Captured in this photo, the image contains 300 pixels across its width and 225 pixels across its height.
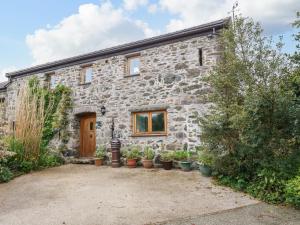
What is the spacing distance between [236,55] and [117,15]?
18.6ft

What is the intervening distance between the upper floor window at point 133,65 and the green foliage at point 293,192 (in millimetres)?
6407

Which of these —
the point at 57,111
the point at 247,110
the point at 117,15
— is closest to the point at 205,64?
the point at 247,110

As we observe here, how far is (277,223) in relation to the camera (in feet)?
11.9

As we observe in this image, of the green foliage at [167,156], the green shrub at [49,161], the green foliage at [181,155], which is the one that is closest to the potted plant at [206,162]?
the green foliage at [181,155]

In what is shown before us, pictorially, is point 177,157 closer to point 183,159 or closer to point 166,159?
point 183,159

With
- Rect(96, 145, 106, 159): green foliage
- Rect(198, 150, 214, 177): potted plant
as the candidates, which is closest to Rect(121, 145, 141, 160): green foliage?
Rect(96, 145, 106, 159): green foliage

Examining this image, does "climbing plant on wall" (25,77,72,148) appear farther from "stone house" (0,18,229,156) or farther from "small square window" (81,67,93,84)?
"small square window" (81,67,93,84)

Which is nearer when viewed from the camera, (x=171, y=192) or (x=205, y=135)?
(x=171, y=192)

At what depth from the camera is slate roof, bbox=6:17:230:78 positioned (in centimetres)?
789

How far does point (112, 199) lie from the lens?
4.80 m

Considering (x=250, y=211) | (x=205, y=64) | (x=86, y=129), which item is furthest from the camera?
(x=86, y=129)

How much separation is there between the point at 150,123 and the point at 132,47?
2.97 metres

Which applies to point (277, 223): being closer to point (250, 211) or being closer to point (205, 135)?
point (250, 211)

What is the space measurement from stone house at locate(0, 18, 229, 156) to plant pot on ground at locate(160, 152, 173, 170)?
33 centimetres
